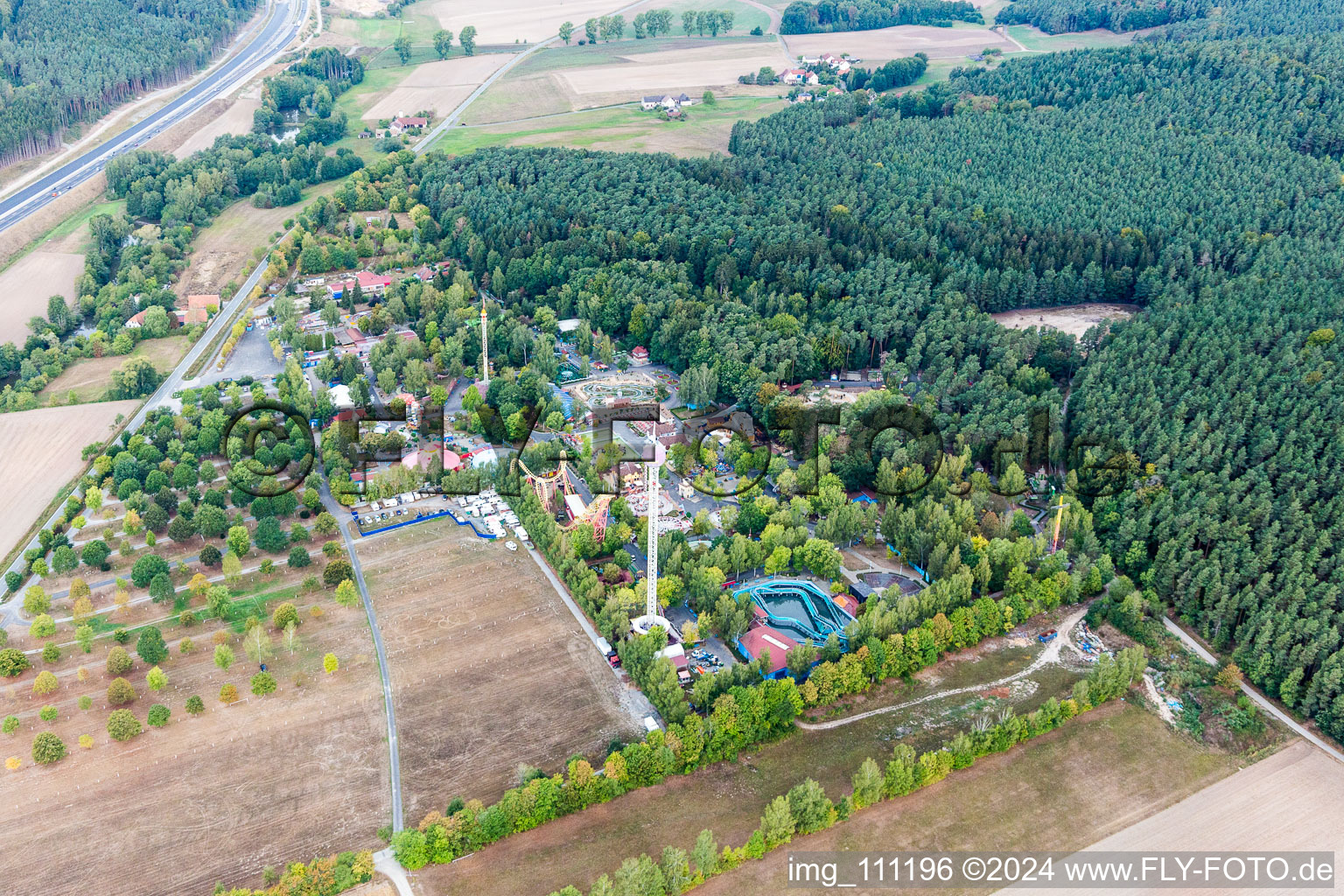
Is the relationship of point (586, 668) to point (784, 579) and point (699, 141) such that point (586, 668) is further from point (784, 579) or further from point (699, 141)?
point (699, 141)

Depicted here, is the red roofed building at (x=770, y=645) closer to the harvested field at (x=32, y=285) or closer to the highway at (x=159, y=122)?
the harvested field at (x=32, y=285)

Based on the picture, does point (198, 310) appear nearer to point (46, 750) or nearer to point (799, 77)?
point (46, 750)

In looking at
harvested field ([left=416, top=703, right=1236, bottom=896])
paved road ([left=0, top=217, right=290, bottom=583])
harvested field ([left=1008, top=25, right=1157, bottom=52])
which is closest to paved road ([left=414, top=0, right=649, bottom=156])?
paved road ([left=0, top=217, right=290, bottom=583])

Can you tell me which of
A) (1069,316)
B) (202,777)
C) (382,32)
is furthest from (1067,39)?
(202,777)

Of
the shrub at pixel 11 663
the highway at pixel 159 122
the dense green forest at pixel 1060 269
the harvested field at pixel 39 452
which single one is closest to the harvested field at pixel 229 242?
the dense green forest at pixel 1060 269

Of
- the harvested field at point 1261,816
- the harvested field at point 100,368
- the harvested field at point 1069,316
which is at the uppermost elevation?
the harvested field at point 1069,316

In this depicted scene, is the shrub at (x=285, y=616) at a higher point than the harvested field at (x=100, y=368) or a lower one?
lower

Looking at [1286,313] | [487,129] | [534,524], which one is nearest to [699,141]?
[487,129]
